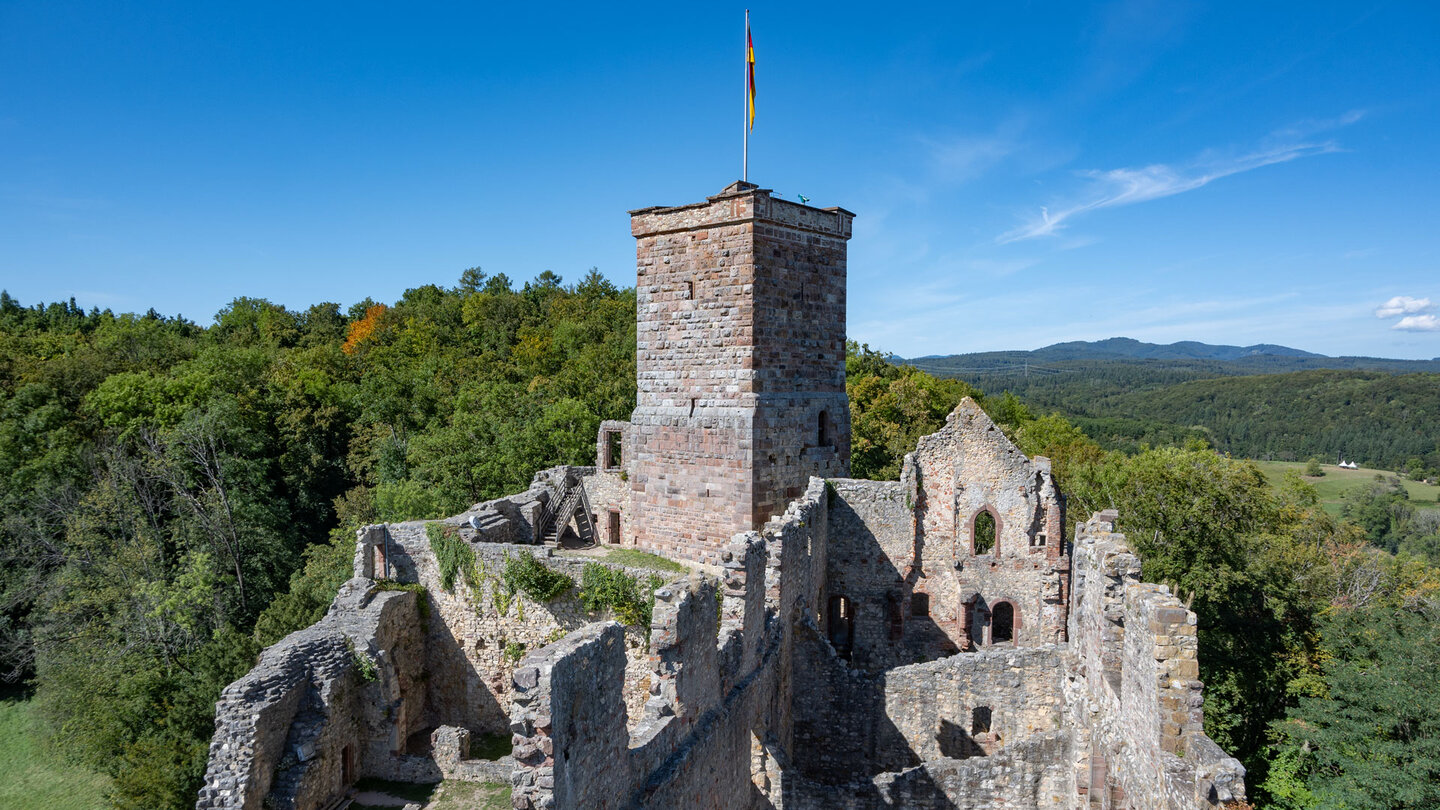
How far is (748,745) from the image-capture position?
372 inches

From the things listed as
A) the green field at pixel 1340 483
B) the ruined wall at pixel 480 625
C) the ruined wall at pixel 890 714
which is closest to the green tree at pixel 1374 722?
the ruined wall at pixel 890 714

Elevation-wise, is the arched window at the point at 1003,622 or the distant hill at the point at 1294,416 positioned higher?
the distant hill at the point at 1294,416

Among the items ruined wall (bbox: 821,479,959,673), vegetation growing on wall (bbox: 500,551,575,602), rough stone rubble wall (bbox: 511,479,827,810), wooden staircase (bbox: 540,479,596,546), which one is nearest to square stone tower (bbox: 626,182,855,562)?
ruined wall (bbox: 821,479,959,673)

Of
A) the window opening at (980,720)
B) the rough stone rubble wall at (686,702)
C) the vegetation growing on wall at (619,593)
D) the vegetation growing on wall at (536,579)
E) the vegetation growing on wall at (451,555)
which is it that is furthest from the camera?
the vegetation growing on wall at (451,555)

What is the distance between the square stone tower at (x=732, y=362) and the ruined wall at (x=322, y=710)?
5.19 meters

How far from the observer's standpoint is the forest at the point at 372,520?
14.9 m

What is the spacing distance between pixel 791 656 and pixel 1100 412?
121 m

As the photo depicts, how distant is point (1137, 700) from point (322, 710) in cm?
1283

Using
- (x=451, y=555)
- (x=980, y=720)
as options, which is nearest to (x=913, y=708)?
(x=980, y=720)

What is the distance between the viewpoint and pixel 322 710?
1334 centimetres

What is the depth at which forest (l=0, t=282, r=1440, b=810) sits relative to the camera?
14.9 m

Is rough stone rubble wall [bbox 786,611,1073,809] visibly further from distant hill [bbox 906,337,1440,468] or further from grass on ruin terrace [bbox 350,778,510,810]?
distant hill [bbox 906,337,1440,468]

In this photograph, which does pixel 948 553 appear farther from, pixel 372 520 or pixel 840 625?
pixel 372 520

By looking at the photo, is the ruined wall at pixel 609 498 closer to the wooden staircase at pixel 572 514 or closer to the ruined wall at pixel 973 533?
the wooden staircase at pixel 572 514
